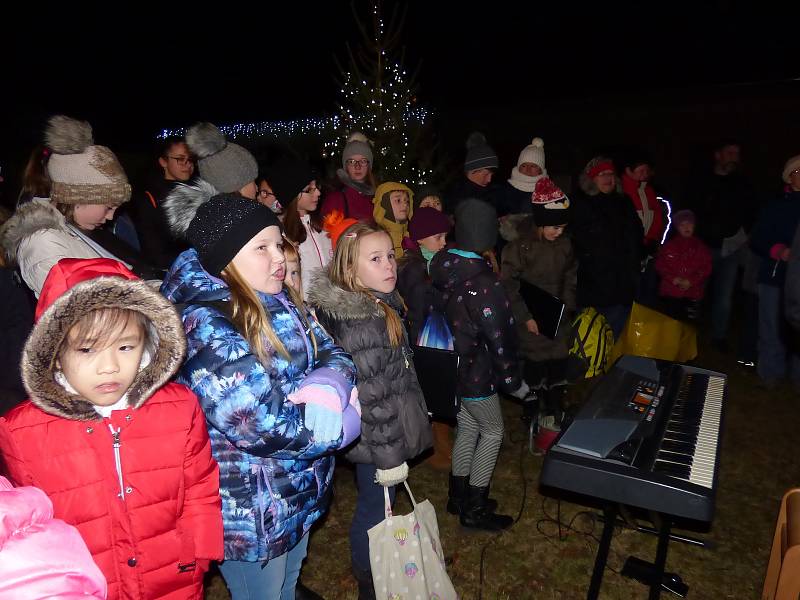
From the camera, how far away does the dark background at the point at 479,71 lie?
10555 millimetres

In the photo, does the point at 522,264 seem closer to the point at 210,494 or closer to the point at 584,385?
the point at 584,385

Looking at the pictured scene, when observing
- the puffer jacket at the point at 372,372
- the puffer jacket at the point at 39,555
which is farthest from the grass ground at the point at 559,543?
the puffer jacket at the point at 39,555

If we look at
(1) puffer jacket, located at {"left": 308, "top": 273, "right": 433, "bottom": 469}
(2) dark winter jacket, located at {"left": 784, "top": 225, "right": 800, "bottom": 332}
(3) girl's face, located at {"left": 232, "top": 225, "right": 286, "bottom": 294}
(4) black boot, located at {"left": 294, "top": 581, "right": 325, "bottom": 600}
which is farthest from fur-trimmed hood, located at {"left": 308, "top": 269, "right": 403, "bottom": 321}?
(2) dark winter jacket, located at {"left": 784, "top": 225, "right": 800, "bottom": 332}

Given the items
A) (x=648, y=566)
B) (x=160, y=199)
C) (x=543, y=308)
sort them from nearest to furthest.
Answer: (x=648, y=566) → (x=543, y=308) → (x=160, y=199)

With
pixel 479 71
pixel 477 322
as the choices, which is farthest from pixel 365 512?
pixel 479 71

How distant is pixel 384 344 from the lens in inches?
103

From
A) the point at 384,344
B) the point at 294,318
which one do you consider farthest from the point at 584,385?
the point at 294,318

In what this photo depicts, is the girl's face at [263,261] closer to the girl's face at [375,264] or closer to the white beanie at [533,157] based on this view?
the girl's face at [375,264]

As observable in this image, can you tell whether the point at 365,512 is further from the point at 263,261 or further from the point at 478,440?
the point at 263,261

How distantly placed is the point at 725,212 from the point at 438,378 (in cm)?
487

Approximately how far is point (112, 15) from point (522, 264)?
1317 cm

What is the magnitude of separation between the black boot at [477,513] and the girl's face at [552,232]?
2.00 m

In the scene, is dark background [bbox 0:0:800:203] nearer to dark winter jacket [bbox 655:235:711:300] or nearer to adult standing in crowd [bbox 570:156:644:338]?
dark winter jacket [bbox 655:235:711:300]

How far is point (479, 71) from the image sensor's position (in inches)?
562
